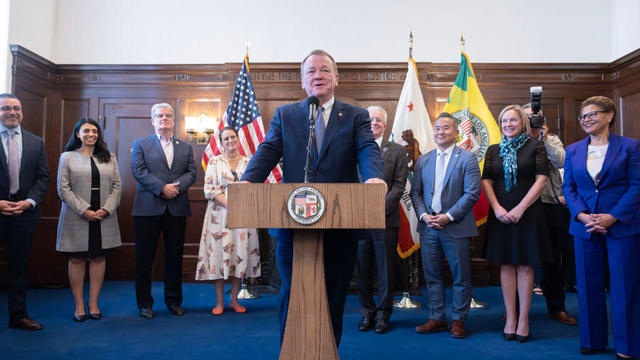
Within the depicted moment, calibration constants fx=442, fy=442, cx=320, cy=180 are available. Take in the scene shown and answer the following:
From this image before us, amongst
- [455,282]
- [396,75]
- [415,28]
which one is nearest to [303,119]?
[455,282]

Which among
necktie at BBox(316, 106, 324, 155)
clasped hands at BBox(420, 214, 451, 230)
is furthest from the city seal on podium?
clasped hands at BBox(420, 214, 451, 230)

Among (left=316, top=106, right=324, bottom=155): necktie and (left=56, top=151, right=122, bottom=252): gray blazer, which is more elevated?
(left=316, top=106, right=324, bottom=155): necktie

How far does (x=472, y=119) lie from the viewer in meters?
4.49

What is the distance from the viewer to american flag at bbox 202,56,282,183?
4723 mm

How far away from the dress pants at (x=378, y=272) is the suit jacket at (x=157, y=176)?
5.26ft

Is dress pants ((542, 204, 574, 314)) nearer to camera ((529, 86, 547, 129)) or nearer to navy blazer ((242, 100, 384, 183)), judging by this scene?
camera ((529, 86, 547, 129))

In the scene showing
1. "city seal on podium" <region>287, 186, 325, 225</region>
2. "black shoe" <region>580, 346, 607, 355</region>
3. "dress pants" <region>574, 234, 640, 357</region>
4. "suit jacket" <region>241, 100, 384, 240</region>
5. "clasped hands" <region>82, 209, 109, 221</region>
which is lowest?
"black shoe" <region>580, 346, 607, 355</region>

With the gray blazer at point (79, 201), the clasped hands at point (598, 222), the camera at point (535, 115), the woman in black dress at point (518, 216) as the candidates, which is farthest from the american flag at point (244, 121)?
the clasped hands at point (598, 222)

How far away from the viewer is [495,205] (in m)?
3.20

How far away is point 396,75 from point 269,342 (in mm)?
3618

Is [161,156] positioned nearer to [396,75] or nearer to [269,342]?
[269,342]

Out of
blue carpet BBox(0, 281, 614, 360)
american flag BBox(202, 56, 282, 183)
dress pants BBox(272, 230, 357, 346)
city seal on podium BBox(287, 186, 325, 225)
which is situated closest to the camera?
city seal on podium BBox(287, 186, 325, 225)

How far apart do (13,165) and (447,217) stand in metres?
3.35

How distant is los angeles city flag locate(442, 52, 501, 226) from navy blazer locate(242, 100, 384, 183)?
2469 mm
